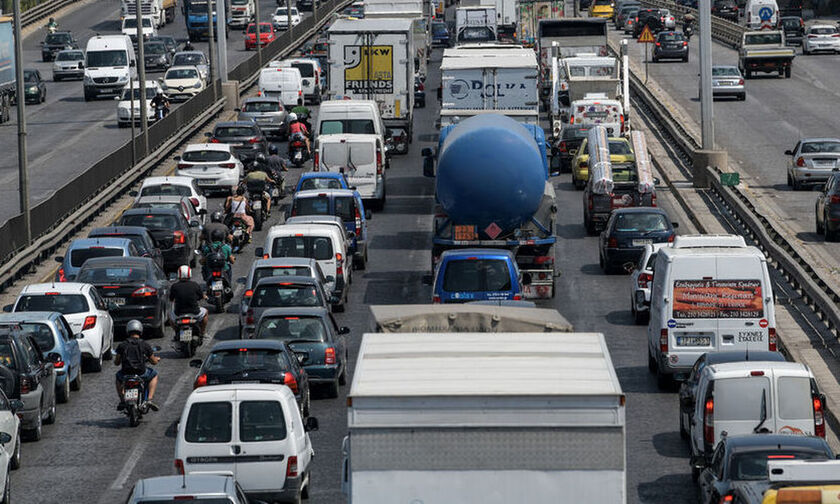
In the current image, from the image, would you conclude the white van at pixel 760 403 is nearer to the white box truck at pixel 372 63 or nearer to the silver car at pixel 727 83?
the white box truck at pixel 372 63

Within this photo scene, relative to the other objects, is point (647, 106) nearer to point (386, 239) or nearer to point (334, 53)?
point (334, 53)

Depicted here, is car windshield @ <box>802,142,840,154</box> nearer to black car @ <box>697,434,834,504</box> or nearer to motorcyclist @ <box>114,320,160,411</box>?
motorcyclist @ <box>114,320,160,411</box>

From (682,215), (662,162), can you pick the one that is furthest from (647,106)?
(682,215)

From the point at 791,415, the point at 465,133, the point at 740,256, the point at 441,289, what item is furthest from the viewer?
the point at 465,133

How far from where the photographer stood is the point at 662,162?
55062mm

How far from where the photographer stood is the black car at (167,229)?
3878 centimetres

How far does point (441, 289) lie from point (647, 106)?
1513 inches

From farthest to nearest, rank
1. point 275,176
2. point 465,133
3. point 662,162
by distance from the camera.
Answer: point 662,162 → point 275,176 → point 465,133

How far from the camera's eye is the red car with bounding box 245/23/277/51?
95188mm

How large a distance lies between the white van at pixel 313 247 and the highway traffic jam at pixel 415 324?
5cm

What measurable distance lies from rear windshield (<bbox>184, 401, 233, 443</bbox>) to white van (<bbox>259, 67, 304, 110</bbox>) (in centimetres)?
4761

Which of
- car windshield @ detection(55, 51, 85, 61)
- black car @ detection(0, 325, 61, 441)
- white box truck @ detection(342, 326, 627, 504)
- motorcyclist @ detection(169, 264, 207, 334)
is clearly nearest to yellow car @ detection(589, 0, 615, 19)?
car windshield @ detection(55, 51, 85, 61)

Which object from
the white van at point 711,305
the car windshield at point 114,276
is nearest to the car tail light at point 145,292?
the car windshield at point 114,276

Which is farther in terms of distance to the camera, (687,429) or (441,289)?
(441,289)
